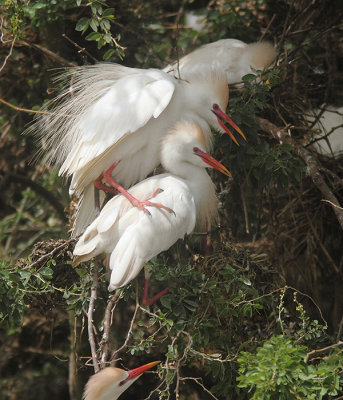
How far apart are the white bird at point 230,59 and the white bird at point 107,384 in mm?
1212

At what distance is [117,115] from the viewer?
2.09 meters

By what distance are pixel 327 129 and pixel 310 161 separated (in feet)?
2.46

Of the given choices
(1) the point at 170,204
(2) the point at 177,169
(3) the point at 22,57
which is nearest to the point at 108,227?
(1) the point at 170,204

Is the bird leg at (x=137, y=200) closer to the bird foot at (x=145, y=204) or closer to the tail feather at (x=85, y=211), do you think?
the bird foot at (x=145, y=204)

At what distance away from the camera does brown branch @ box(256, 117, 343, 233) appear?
2.07 metres

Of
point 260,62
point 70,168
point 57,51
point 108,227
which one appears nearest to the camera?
point 108,227

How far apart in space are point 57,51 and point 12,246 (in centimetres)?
102

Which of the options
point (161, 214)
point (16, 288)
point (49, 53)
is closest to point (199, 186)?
point (161, 214)

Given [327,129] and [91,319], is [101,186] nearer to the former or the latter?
[91,319]

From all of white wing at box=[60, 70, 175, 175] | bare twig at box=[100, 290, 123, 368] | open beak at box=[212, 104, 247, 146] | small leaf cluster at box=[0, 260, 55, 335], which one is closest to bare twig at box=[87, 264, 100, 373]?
bare twig at box=[100, 290, 123, 368]

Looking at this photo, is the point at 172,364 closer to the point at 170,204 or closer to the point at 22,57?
the point at 170,204

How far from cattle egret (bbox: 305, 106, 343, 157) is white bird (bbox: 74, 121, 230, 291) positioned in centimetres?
64

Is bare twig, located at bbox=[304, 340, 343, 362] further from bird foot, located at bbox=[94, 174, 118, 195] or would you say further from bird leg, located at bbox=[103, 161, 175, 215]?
bird foot, located at bbox=[94, 174, 118, 195]

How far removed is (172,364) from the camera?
184 centimetres
